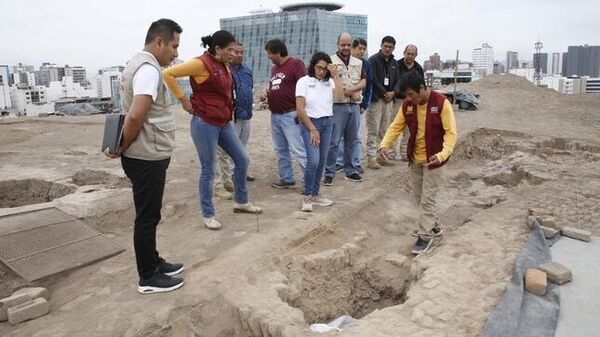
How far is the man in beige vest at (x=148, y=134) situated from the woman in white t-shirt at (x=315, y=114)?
207 cm

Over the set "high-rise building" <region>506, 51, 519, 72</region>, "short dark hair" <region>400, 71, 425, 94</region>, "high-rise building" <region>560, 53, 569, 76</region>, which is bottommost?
"short dark hair" <region>400, 71, 425, 94</region>

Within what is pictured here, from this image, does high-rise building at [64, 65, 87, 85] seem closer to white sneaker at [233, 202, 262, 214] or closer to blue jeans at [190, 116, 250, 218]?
white sneaker at [233, 202, 262, 214]

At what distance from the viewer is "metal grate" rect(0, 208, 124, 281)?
13.4 feet

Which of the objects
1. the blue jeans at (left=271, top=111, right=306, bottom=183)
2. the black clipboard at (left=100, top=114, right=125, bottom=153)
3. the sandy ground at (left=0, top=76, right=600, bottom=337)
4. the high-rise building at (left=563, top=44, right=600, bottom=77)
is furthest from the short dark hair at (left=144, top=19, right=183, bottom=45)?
the high-rise building at (left=563, top=44, right=600, bottom=77)

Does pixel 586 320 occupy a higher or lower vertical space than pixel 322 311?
higher

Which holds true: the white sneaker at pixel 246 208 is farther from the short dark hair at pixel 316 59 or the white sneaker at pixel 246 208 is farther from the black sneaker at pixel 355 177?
the black sneaker at pixel 355 177

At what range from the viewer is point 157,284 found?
3.48 metres

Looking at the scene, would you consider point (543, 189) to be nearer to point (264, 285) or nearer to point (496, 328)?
point (496, 328)

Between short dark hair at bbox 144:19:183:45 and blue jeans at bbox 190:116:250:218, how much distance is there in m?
1.22

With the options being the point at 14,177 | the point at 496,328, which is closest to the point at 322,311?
the point at 496,328

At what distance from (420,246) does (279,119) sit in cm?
248

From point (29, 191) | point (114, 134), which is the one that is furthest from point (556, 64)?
point (114, 134)

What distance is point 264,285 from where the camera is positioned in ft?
12.0

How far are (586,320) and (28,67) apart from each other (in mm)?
189345
